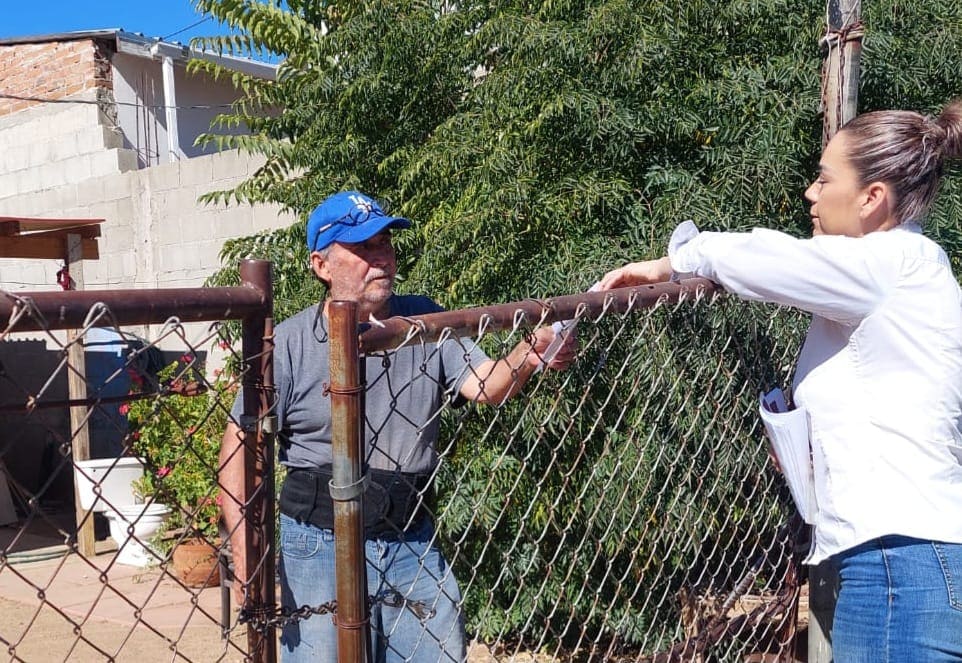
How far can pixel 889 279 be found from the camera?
186 centimetres

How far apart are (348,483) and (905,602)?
1083 mm

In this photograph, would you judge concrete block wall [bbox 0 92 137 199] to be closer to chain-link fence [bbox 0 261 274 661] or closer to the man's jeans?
chain-link fence [bbox 0 261 274 661]

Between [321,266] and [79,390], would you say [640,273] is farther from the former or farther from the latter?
[79,390]

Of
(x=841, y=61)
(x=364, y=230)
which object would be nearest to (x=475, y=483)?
(x=364, y=230)

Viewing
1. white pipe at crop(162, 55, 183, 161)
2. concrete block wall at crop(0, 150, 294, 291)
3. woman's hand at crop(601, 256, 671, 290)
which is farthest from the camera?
white pipe at crop(162, 55, 183, 161)

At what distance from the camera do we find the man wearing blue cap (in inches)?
85.1

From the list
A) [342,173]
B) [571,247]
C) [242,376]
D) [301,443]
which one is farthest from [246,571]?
[342,173]

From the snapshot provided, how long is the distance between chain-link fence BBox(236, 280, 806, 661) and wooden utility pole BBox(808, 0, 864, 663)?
23 cm

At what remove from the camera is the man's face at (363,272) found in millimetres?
2355

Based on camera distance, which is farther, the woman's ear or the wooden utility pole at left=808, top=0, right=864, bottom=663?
the wooden utility pole at left=808, top=0, right=864, bottom=663

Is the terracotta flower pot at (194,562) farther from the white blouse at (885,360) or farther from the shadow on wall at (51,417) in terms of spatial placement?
the white blouse at (885,360)

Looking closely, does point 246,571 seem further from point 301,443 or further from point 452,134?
point 452,134

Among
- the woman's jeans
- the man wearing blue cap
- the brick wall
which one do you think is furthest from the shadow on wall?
the woman's jeans

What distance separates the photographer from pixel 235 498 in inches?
63.7
